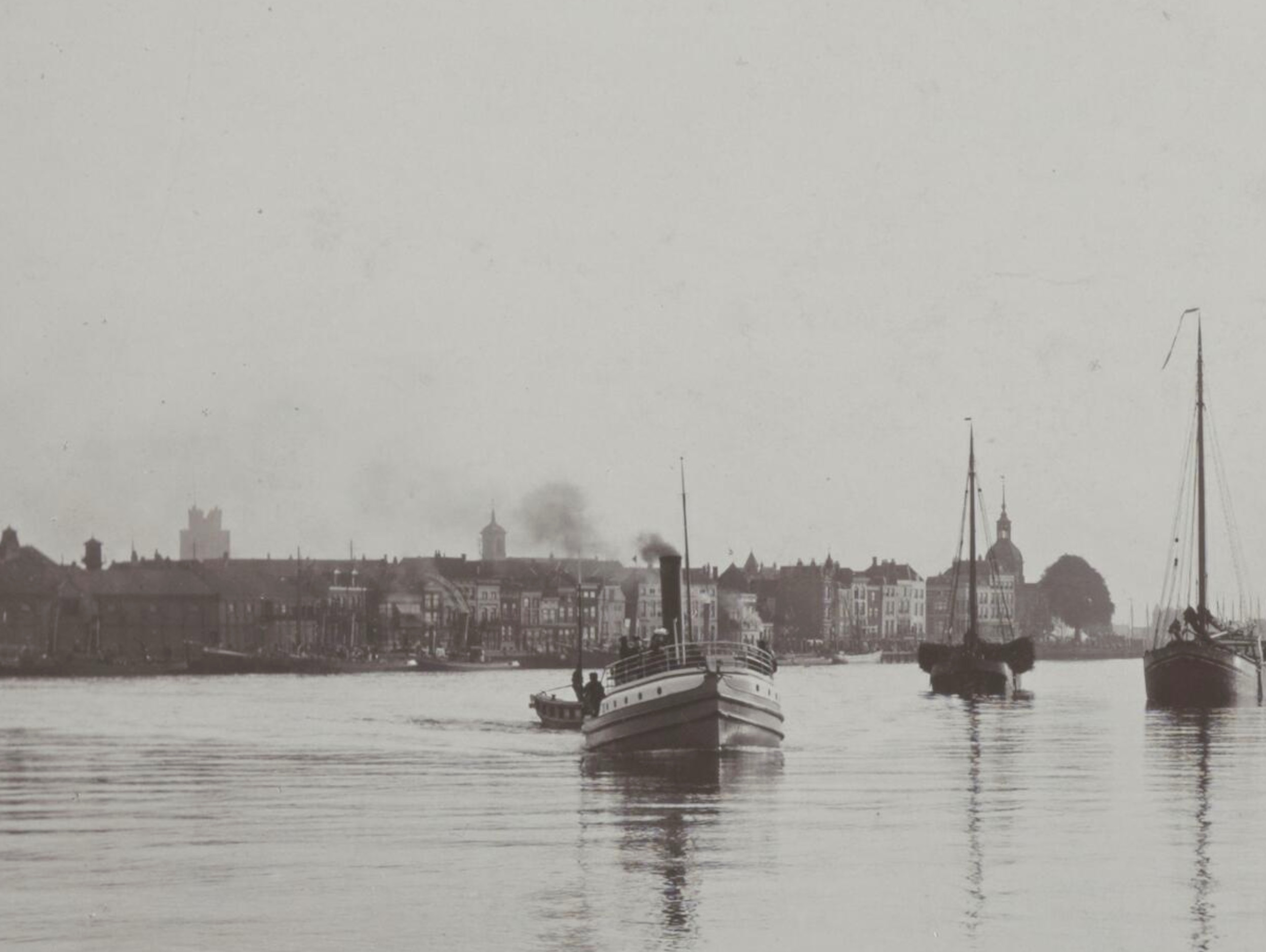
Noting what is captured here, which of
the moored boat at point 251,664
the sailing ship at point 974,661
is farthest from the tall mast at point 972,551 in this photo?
the moored boat at point 251,664

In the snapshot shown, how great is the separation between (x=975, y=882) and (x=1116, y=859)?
3.31 meters

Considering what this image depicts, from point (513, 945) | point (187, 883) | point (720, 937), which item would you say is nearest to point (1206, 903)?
point (720, 937)

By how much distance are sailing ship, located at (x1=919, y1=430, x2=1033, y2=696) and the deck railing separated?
48.8m

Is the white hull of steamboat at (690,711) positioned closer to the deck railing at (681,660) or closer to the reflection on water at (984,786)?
the deck railing at (681,660)

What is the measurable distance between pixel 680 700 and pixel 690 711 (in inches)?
13.9

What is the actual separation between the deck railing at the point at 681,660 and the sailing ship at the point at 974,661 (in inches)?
1920

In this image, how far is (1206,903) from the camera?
22.0m

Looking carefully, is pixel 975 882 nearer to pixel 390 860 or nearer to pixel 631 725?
pixel 390 860

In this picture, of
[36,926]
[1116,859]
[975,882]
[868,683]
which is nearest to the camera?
[36,926]

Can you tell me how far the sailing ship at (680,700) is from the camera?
151 ft

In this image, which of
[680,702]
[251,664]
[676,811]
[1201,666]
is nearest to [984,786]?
[676,811]

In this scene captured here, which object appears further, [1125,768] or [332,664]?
[332,664]

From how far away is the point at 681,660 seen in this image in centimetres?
4678

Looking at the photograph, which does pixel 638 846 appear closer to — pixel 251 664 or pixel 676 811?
pixel 676 811
